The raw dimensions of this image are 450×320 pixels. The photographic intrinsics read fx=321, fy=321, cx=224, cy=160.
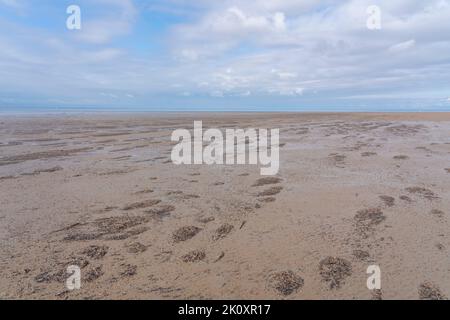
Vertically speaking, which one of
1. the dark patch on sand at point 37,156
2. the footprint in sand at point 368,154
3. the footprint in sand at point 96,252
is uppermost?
the dark patch on sand at point 37,156

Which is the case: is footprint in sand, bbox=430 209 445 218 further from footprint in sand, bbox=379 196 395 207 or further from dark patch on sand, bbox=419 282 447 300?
dark patch on sand, bbox=419 282 447 300

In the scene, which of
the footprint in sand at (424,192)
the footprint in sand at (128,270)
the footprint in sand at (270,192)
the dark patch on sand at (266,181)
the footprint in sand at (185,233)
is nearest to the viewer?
the footprint in sand at (128,270)

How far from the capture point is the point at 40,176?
32.0 feet

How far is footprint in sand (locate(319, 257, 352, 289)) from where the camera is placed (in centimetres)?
433

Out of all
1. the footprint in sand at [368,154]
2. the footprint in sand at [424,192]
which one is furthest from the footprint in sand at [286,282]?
the footprint in sand at [368,154]

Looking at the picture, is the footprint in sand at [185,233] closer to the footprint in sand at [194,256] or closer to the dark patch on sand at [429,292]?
the footprint in sand at [194,256]

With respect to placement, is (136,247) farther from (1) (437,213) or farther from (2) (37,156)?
(2) (37,156)

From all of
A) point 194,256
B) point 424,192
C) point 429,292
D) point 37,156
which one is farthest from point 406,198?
point 37,156

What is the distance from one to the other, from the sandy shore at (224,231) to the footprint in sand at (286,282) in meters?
0.01

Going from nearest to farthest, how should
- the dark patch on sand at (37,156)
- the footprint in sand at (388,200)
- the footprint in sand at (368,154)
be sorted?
the footprint in sand at (388,200) < the dark patch on sand at (37,156) < the footprint in sand at (368,154)

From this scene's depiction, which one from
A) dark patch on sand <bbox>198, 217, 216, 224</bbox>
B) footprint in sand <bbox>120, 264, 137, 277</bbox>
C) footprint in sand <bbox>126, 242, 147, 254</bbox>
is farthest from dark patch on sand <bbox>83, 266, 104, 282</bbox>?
dark patch on sand <bbox>198, 217, 216, 224</bbox>

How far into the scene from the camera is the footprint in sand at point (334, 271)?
14.2ft
